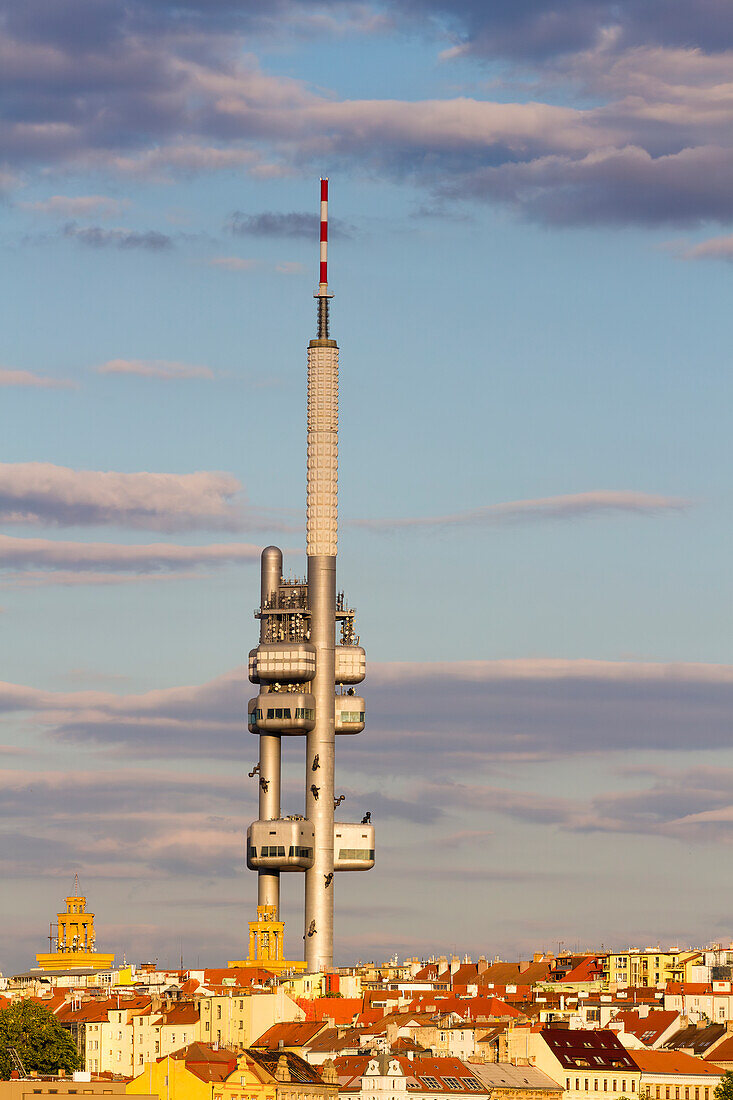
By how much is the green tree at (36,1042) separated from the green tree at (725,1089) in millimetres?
41500

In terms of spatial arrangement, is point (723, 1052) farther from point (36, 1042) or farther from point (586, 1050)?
point (36, 1042)

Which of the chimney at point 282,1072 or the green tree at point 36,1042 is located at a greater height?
the green tree at point 36,1042

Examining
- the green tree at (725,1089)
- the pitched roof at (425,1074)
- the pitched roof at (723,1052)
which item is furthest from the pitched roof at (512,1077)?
the pitched roof at (723,1052)

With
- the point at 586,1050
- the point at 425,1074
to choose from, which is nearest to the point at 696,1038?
the point at 586,1050

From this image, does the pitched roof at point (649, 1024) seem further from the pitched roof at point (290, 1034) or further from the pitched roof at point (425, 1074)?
the pitched roof at point (425, 1074)

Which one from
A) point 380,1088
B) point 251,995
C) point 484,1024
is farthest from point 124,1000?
point 380,1088

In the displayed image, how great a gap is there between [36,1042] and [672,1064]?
41.1 meters

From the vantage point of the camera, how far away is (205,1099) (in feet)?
490

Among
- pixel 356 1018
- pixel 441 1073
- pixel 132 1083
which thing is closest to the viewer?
pixel 132 1083

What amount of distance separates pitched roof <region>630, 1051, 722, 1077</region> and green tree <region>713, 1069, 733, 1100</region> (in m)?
4.63

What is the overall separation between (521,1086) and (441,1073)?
221 inches

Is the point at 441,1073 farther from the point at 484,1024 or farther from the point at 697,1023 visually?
the point at 697,1023

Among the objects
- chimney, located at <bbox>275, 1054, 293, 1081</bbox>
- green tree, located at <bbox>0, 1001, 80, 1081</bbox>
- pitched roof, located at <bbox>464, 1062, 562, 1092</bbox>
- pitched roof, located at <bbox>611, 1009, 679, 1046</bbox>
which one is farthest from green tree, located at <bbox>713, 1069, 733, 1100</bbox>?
green tree, located at <bbox>0, 1001, 80, 1081</bbox>

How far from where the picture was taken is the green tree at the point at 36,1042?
165250mm
